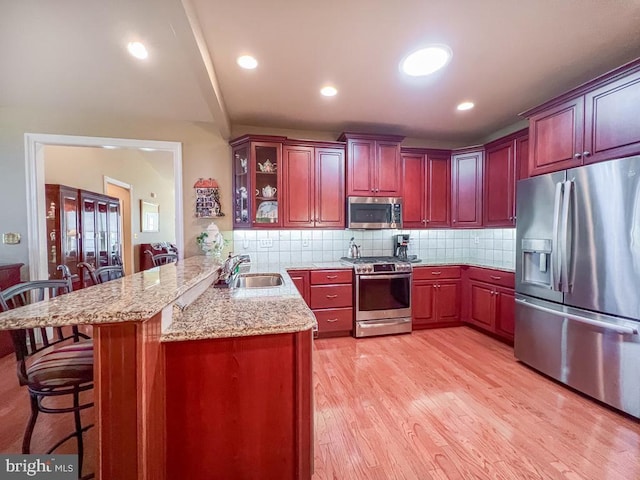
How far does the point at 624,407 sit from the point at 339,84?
3.18 metres

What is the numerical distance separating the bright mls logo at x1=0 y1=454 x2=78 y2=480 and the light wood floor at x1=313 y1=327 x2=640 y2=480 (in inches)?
41.4

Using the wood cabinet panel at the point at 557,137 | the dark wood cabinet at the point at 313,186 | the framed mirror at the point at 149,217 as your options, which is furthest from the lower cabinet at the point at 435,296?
the framed mirror at the point at 149,217

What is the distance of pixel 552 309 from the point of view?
2238 millimetres

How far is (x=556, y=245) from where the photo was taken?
7.02 ft

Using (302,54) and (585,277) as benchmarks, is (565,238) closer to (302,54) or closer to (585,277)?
(585,277)

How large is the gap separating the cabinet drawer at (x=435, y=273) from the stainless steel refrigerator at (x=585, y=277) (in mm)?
973

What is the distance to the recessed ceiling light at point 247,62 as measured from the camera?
80.7 inches

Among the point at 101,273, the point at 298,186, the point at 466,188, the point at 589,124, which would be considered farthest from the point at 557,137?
the point at 101,273

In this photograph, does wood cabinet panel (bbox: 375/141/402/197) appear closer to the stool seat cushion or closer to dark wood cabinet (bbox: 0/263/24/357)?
the stool seat cushion

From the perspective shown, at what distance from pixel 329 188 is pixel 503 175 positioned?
2026 millimetres

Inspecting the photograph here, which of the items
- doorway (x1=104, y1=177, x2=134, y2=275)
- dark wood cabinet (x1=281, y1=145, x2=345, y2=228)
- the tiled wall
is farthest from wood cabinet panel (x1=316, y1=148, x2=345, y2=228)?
doorway (x1=104, y1=177, x2=134, y2=275)

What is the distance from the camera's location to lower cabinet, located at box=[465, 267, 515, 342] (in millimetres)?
2893

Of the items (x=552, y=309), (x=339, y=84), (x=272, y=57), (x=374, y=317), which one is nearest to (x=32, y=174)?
(x=272, y=57)

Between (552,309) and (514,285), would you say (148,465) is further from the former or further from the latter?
(514,285)
